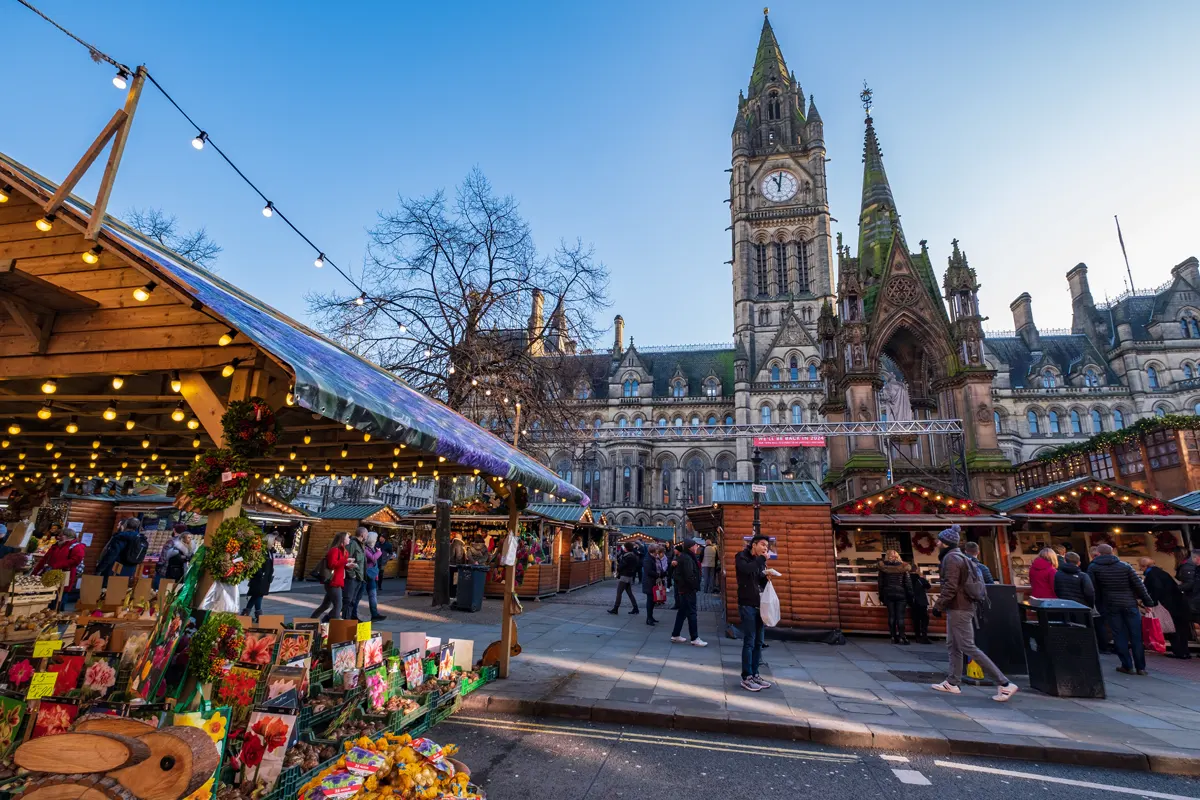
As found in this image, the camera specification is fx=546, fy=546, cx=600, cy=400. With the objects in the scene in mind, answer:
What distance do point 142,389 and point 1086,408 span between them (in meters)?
61.7

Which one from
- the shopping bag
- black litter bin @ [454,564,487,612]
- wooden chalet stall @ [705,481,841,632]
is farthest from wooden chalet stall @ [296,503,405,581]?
the shopping bag

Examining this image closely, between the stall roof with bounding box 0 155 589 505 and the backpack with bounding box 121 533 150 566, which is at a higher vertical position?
the stall roof with bounding box 0 155 589 505

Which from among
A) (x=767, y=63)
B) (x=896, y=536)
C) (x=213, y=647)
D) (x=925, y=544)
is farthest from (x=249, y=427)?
(x=767, y=63)

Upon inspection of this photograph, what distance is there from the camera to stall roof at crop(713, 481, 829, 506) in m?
11.9

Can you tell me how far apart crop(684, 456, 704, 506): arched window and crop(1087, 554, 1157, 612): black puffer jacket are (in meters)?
41.8

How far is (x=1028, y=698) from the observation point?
7082 mm

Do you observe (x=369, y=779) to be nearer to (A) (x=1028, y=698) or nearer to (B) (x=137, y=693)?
(B) (x=137, y=693)

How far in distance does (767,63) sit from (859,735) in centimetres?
7395

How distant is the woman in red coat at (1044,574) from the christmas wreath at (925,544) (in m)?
2.38

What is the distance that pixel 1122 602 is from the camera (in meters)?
8.88

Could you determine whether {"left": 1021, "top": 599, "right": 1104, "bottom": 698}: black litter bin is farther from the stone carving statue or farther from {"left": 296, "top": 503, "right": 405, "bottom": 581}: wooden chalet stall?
{"left": 296, "top": 503, "right": 405, "bottom": 581}: wooden chalet stall

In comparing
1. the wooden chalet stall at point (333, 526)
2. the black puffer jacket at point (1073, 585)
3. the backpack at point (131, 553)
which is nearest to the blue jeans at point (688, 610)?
the black puffer jacket at point (1073, 585)

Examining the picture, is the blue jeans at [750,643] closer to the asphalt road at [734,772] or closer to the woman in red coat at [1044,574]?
the asphalt road at [734,772]

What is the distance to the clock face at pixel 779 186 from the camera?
55750mm
